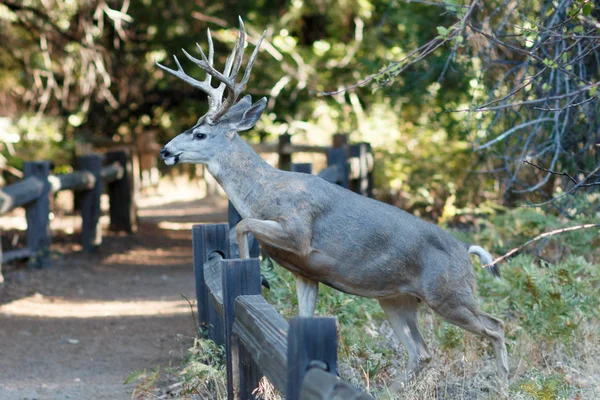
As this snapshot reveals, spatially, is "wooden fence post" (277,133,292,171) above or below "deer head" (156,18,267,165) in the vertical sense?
below

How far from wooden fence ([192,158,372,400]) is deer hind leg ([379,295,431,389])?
1.14m

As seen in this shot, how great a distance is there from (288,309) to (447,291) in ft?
4.91

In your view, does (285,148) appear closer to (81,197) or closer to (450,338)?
(81,197)

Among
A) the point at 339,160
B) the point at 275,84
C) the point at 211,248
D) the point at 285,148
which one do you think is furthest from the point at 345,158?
the point at 211,248

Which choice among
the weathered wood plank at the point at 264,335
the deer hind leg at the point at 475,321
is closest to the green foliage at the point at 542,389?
the deer hind leg at the point at 475,321

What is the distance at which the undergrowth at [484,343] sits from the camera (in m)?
5.37

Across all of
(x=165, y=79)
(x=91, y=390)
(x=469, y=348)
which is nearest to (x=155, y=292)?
(x=91, y=390)

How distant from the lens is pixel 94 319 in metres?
8.44

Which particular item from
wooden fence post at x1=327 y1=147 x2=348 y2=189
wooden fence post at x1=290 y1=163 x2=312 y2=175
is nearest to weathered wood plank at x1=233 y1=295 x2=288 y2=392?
wooden fence post at x1=290 y1=163 x2=312 y2=175

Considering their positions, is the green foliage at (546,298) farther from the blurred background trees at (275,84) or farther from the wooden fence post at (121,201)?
the wooden fence post at (121,201)

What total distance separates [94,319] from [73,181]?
12.7 ft

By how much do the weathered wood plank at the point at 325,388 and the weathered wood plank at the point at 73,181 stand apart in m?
8.77

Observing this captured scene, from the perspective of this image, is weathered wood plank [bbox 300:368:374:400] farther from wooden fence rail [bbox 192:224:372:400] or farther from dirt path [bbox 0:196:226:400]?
dirt path [bbox 0:196:226:400]

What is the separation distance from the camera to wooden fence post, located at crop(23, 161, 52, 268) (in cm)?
1082
